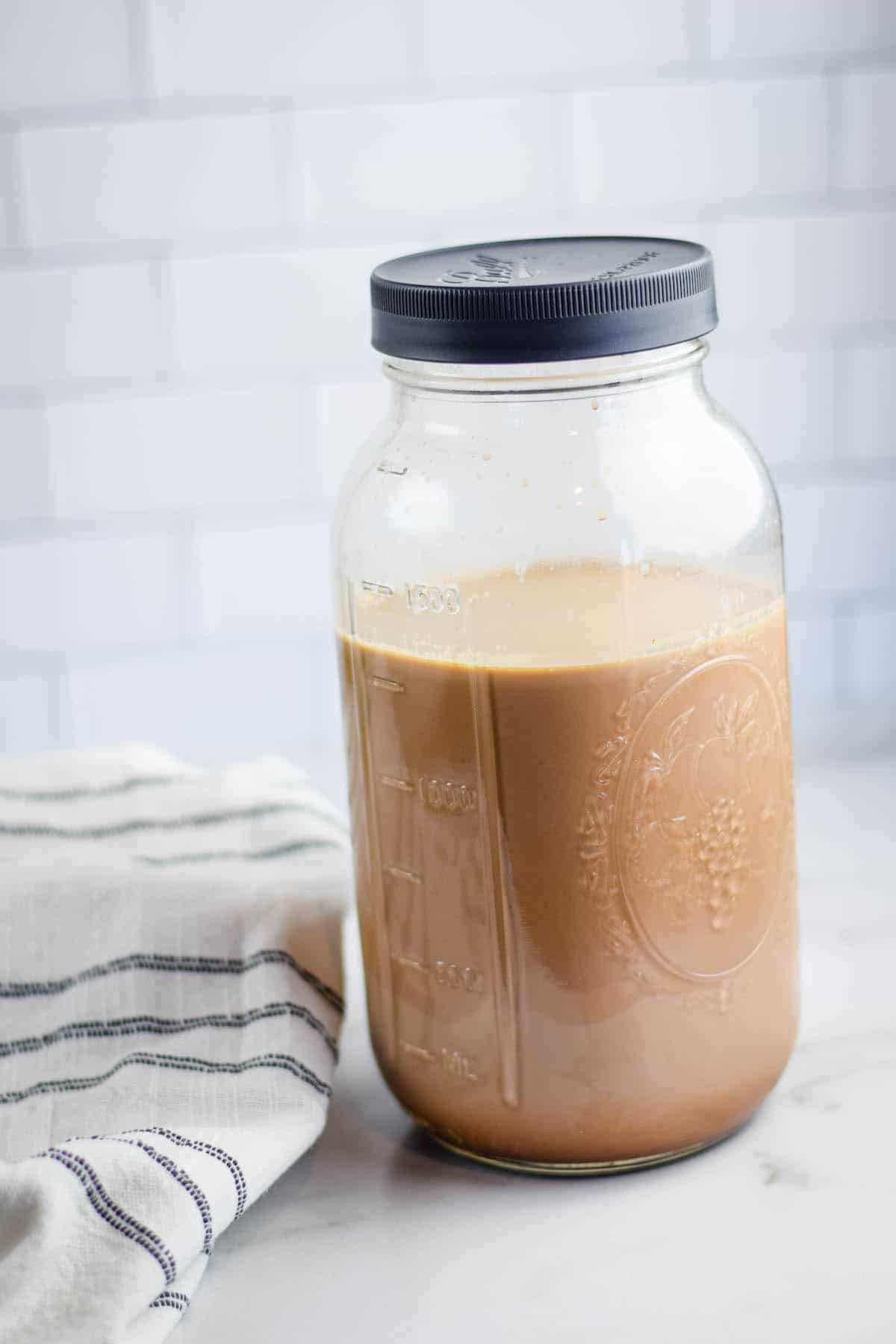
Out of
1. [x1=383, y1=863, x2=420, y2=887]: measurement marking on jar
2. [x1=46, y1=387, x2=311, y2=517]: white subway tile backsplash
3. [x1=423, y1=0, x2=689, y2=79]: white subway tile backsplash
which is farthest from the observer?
[x1=46, y1=387, x2=311, y2=517]: white subway tile backsplash

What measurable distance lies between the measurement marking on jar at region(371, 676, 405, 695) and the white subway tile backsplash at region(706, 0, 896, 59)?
68cm

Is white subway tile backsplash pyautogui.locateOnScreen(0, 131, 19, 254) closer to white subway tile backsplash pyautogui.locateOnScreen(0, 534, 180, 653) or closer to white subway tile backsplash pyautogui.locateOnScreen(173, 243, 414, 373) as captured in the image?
white subway tile backsplash pyautogui.locateOnScreen(173, 243, 414, 373)

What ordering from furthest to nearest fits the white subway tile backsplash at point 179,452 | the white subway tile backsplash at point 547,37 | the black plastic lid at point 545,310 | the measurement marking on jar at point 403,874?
→ the white subway tile backsplash at point 179,452 < the white subway tile backsplash at point 547,37 < the measurement marking on jar at point 403,874 < the black plastic lid at point 545,310

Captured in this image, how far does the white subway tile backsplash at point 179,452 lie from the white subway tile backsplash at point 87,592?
0.11ft

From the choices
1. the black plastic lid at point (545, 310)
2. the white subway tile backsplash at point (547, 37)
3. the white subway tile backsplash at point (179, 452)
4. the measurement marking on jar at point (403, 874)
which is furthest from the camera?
the white subway tile backsplash at point (179, 452)

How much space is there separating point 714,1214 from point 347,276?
2.51ft

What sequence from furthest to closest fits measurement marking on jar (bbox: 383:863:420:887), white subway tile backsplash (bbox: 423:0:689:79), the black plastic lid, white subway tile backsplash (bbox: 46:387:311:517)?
1. white subway tile backsplash (bbox: 46:387:311:517)
2. white subway tile backsplash (bbox: 423:0:689:79)
3. measurement marking on jar (bbox: 383:863:420:887)
4. the black plastic lid

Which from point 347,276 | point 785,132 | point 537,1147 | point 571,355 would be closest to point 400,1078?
point 537,1147

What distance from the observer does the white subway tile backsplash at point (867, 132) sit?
1126 mm

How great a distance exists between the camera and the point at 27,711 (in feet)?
4.28

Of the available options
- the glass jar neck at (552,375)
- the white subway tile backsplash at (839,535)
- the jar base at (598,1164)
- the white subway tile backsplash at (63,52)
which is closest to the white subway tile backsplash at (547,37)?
the white subway tile backsplash at (63,52)

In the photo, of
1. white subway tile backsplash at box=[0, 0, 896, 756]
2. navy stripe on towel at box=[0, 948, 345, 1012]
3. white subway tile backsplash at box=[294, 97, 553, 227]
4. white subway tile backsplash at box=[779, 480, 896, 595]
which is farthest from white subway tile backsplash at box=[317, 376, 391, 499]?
navy stripe on towel at box=[0, 948, 345, 1012]

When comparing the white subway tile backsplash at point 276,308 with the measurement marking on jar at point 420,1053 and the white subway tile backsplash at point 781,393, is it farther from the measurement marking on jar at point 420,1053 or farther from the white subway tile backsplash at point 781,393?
the measurement marking on jar at point 420,1053

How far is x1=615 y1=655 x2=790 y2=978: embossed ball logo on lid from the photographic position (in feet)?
2.07
